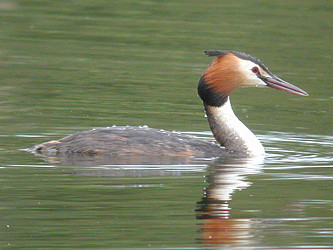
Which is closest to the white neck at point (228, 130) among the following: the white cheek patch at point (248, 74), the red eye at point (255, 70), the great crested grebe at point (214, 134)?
the great crested grebe at point (214, 134)

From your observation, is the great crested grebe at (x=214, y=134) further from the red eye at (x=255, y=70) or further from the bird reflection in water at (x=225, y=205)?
the bird reflection in water at (x=225, y=205)

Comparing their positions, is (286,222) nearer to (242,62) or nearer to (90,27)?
(242,62)

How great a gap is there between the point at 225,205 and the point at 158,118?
15.2ft

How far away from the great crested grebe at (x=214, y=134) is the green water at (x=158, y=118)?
329 millimetres

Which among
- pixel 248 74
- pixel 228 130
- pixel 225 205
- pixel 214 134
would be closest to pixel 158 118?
pixel 214 134

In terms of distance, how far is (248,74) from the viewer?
499 inches

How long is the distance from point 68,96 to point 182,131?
2504mm

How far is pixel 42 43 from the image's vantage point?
801 inches

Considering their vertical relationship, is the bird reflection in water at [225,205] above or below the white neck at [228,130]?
below

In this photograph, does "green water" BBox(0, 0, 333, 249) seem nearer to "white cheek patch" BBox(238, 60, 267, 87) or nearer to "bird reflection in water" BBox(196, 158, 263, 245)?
"bird reflection in water" BBox(196, 158, 263, 245)

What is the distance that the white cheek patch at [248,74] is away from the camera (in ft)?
41.4

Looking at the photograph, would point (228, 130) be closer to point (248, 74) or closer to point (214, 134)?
point (214, 134)

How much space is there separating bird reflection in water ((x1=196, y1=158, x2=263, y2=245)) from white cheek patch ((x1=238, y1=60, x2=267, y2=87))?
3.34 feet

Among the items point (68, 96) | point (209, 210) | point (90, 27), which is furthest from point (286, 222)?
point (90, 27)
